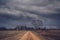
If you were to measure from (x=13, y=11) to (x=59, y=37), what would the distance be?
3.40m

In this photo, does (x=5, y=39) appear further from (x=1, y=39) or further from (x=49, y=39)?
(x=49, y=39)

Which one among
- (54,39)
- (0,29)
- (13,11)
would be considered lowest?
(54,39)

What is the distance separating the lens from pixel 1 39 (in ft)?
38.9

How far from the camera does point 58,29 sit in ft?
35.8

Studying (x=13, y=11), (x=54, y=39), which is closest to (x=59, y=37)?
(x=54, y=39)

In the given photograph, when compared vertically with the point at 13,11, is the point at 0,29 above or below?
below

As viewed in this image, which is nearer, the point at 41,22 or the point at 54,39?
the point at 41,22

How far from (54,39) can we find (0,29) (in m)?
3.74

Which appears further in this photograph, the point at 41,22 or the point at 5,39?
the point at 5,39

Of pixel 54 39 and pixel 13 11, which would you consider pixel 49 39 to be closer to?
pixel 54 39

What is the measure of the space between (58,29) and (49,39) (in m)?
1.63

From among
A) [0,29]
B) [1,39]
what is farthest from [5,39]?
[0,29]

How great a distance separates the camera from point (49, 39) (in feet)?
40.4

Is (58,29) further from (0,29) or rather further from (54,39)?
(0,29)
